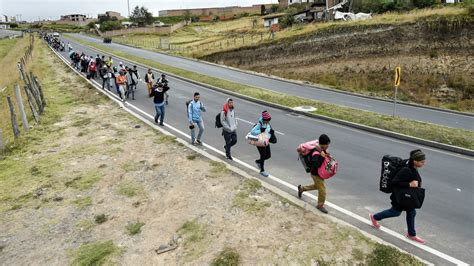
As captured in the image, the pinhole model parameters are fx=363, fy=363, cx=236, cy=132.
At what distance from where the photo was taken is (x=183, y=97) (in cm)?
2005

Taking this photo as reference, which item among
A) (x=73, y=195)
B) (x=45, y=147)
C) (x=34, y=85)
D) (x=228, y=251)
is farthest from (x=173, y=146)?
(x=34, y=85)

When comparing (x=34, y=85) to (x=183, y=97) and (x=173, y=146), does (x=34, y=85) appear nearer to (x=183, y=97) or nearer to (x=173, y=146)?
(x=183, y=97)

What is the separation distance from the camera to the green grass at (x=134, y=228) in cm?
661

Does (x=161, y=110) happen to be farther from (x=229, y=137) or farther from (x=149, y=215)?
(x=149, y=215)

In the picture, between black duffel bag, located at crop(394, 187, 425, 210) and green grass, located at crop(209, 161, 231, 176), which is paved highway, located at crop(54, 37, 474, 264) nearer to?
black duffel bag, located at crop(394, 187, 425, 210)

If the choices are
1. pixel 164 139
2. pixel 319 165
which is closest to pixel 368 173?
pixel 319 165

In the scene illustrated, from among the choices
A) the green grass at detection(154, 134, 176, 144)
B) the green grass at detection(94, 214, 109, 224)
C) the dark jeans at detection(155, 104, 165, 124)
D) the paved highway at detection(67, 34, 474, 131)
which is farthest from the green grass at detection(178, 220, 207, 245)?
the paved highway at detection(67, 34, 474, 131)

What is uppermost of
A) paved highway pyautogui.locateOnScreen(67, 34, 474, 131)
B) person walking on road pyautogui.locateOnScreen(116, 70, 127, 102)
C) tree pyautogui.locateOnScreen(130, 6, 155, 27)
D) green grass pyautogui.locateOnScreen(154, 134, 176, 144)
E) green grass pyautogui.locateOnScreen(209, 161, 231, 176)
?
tree pyautogui.locateOnScreen(130, 6, 155, 27)

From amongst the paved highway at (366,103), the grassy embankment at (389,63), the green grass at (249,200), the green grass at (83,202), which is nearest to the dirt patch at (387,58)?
the grassy embankment at (389,63)

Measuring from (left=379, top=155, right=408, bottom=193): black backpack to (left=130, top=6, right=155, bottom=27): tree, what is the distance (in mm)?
111847

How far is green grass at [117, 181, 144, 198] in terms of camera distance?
8.17m

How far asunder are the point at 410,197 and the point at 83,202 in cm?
647

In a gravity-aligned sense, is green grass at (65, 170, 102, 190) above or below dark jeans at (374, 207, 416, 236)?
below

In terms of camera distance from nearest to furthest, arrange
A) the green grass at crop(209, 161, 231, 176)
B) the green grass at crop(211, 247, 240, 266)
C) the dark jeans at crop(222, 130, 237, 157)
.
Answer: the green grass at crop(211, 247, 240, 266)
the green grass at crop(209, 161, 231, 176)
the dark jeans at crop(222, 130, 237, 157)
